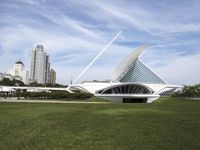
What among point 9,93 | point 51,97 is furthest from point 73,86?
point 51,97

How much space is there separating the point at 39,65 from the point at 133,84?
97821 millimetres

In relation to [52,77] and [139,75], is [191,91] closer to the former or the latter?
[139,75]

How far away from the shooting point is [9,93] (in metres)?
71.4

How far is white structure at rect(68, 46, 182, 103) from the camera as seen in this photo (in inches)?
2778

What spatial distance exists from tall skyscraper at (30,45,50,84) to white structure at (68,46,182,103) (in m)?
78.1

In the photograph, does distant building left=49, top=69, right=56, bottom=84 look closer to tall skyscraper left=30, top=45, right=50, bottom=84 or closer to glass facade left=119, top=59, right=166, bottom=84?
tall skyscraper left=30, top=45, right=50, bottom=84

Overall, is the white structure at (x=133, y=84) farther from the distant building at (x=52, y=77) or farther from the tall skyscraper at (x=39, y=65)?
the distant building at (x=52, y=77)

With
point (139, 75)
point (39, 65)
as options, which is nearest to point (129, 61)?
point (139, 75)

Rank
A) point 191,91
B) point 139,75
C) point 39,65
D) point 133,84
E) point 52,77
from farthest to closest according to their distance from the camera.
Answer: point 52,77 < point 39,65 < point 191,91 < point 139,75 < point 133,84

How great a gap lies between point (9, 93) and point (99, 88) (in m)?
21.2

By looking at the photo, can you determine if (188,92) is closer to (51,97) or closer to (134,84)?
(134,84)

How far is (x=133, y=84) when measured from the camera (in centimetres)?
6906

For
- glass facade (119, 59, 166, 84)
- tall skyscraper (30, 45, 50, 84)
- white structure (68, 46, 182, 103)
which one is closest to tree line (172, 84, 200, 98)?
white structure (68, 46, 182, 103)

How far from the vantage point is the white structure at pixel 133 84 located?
70562 millimetres
